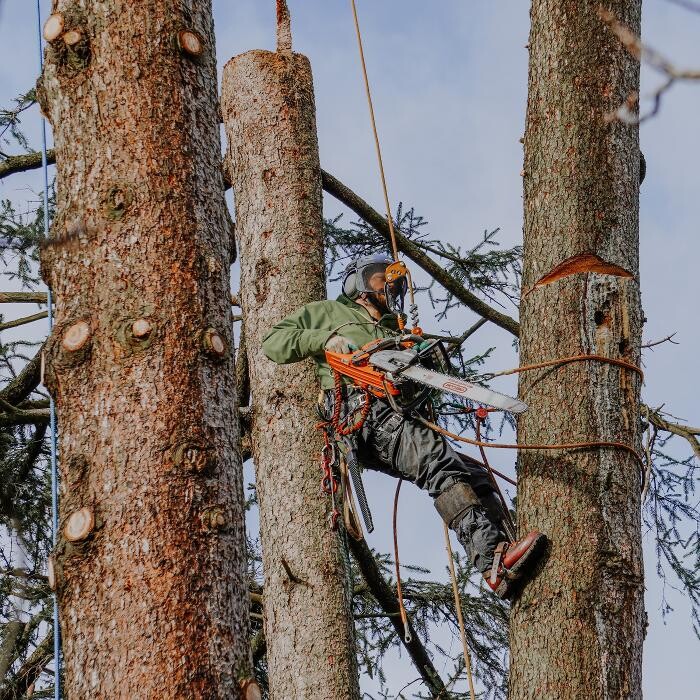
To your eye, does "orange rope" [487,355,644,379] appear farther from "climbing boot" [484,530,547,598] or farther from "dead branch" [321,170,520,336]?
"dead branch" [321,170,520,336]

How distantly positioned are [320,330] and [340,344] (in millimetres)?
126

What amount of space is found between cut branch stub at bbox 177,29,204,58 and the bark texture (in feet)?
9.05

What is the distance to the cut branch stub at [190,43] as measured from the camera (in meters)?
2.84

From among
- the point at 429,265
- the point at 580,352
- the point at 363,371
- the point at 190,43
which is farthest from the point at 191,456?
the point at 429,265

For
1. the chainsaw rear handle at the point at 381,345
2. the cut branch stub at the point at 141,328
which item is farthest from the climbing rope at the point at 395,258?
the cut branch stub at the point at 141,328

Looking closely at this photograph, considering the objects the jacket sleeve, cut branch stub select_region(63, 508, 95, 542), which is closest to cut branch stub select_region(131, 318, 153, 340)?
→ cut branch stub select_region(63, 508, 95, 542)

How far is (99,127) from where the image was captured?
8.96ft

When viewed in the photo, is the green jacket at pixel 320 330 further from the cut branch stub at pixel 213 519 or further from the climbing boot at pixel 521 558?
the cut branch stub at pixel 213 519

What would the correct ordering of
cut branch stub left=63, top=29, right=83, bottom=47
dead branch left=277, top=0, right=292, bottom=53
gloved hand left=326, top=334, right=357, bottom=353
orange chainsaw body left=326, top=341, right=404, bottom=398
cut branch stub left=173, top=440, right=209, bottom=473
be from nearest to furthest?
cut branch stub left=173, top=440, right=209, bottom=473 → cut branch stub left=63, top=29, right=83, bottom=47 → orange chainsaw body left=326, top=341, right=404, bottom=398 → gloved hand left=326, top=334, right=357, bottom=353 → dead branch left=277, top=0, right=292, bottom=53

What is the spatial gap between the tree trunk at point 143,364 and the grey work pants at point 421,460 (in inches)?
82.8

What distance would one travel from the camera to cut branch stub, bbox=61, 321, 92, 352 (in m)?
2.58

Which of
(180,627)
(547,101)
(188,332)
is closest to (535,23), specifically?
(547,101)

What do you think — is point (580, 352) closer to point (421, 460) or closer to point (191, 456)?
point (421, 460)

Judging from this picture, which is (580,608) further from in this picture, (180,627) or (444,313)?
(444,313)
